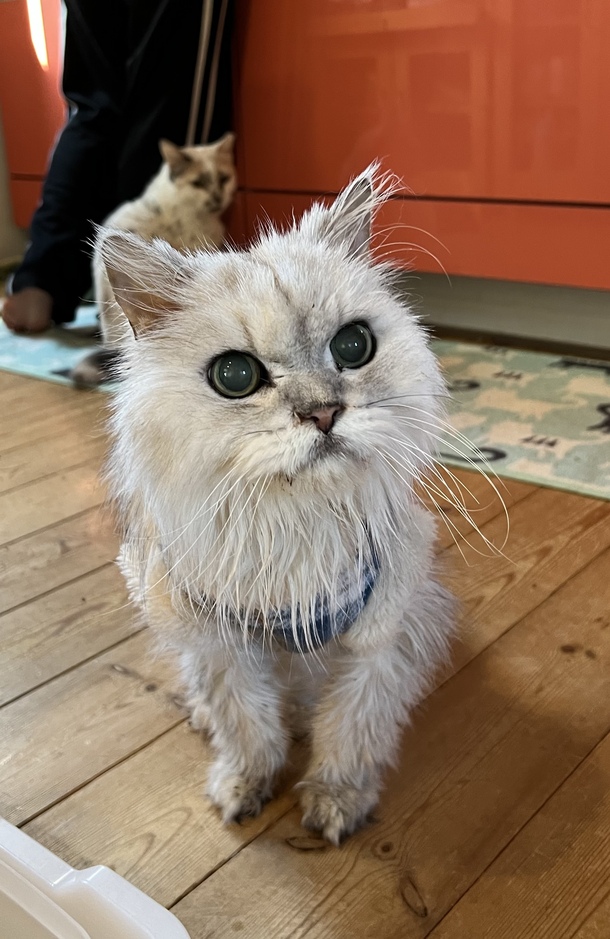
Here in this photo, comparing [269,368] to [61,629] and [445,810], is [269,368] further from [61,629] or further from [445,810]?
[61,629]

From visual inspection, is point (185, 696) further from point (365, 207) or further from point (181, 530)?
point (365, 207)

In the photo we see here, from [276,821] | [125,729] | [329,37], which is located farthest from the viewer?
[329,37]

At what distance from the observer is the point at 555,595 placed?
4.44 ft

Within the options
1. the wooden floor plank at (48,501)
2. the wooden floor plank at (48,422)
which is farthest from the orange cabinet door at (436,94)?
the wooden floor plank at (48,501)

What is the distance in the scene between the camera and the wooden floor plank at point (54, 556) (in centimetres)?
147

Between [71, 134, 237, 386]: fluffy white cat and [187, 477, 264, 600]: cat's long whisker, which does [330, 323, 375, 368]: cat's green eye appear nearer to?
[187, 477, 264, 600]: cat's long whisker

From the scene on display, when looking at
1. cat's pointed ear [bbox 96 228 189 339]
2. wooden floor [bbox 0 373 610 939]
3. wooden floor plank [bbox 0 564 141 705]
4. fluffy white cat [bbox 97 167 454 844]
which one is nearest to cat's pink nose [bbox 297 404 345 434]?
fluffy white cat [bbox 97 167 454 844]

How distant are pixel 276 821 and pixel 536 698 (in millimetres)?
385

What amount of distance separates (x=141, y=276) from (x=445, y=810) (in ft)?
2.19

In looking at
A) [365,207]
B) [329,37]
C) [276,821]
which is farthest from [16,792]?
[329,37]

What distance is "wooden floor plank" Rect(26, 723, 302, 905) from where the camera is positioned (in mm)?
936

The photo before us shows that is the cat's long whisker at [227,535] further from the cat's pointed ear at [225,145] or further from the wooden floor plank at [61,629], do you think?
the cat's pointed ear at [225,145]

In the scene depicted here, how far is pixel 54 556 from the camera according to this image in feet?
5.12

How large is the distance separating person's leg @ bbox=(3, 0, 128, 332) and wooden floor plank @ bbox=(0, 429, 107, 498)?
3.08 ft
